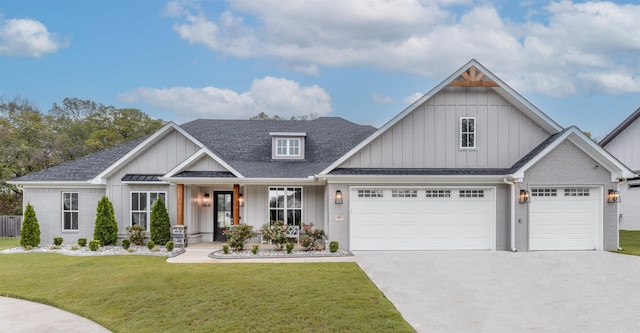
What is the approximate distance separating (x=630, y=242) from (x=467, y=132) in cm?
856

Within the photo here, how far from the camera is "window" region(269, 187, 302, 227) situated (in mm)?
15234

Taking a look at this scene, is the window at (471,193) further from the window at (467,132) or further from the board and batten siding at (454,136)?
the window at (467,132)

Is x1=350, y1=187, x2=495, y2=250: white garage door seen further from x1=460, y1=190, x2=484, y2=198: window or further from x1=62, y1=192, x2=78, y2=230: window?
x1=62, y1=192, x2=78, y2=230: window

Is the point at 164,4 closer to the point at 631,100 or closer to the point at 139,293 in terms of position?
the point at 139,293

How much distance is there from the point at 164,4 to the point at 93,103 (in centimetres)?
3430

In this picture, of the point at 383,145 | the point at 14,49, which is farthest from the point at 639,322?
the point at 14,49

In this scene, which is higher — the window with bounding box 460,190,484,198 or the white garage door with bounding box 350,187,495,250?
the window with bounding box 460,190,484,198

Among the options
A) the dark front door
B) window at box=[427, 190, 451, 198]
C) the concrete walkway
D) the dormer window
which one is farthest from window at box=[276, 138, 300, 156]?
the concrete walkway

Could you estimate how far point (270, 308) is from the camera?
254 inches

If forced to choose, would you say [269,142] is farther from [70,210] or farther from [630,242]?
[630,242]

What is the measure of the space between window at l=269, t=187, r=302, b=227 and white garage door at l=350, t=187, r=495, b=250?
2991 mm

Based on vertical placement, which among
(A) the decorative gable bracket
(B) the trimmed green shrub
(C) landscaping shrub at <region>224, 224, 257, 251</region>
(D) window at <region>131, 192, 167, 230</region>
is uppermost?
(A) the decorative gable bracket

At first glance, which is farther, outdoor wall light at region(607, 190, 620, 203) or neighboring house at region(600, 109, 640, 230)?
neighboring house at region(600, 109, 640, 230)

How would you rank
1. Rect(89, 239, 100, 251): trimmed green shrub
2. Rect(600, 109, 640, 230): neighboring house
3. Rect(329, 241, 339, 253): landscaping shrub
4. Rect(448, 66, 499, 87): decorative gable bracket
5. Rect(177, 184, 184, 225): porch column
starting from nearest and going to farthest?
Rect(329, 241, 339, 253): landscaping shrub
Rect(89, 239, 100, 251): trimmed green shrub
Rect(448, 66, 499, 87): decorative gable bracket
Rect(177, 184, 184, 225): porch column
Rect(600, 109, 640, 230): neighboring house
